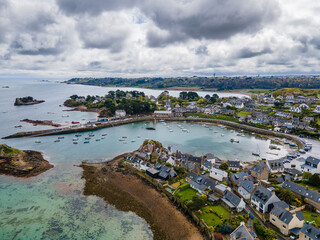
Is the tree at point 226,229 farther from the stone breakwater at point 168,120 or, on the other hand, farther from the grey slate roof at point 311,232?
the stone breakwater at point 168,120

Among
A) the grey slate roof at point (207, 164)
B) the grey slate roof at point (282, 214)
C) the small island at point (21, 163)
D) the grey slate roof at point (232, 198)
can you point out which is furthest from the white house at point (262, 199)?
the small island at point (21, 163)

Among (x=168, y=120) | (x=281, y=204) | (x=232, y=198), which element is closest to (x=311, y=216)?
(x=281, y=204)

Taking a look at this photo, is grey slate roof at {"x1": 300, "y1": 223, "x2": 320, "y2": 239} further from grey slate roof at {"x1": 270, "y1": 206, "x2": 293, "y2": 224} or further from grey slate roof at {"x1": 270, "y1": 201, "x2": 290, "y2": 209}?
grey slate roof at {"x1": 270, "y1": 201, "x2": 290, "y2": 209}

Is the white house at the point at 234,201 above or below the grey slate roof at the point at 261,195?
below

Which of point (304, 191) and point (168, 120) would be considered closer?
point (304, 191)

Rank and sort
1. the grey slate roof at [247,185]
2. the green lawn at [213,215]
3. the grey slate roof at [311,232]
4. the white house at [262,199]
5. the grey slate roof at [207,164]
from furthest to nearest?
the grey slate roof at [207,164] < the grey slate roof at [247,185] < the white house at [262,199] < the green lawn at [213,215] < the grey slate roof at [311,232]

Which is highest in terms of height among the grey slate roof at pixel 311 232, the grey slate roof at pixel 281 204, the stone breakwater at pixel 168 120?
the grey slate roof at pixel 311 232

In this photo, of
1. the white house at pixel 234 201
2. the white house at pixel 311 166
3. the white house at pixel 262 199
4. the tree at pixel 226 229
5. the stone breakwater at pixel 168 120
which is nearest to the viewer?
the tree at pixel 226 229

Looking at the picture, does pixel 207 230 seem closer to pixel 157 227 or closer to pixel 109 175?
pixel 157 227

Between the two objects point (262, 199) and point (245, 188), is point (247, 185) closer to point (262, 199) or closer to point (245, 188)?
point (245, 188)
